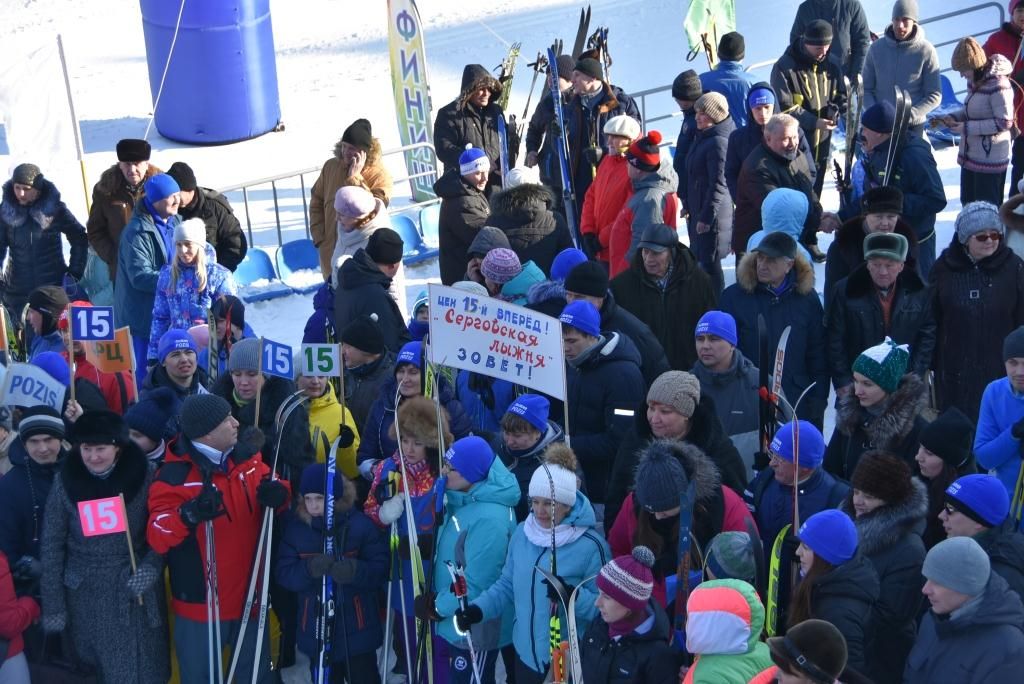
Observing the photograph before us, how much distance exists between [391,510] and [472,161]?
369 cm

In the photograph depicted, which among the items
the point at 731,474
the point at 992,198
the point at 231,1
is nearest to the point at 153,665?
the point at 731,474

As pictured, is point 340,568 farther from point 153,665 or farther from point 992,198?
point 992,198

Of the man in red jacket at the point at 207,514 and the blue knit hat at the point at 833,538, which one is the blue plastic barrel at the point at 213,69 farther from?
the blue knit hat at the point at 833,538

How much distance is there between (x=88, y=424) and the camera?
5590mm

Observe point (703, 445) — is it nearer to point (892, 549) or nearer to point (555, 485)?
point (555, 485)

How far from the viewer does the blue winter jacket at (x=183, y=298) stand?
8094mm

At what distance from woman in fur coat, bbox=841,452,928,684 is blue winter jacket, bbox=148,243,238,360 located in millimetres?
4269

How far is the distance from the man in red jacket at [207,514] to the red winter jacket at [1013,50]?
22.1 ft

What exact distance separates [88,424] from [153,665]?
1.08 meters

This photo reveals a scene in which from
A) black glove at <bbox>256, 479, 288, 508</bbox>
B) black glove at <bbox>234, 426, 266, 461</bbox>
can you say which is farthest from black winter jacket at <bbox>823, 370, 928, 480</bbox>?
black glove at <bbox>234, 426, 266, 461</bbox>

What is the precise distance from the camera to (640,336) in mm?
6840

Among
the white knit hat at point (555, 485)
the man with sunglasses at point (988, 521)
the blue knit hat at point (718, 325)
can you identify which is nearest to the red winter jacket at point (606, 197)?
the blue knit hat at point (718, 325)

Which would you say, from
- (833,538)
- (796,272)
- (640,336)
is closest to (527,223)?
(640,336)

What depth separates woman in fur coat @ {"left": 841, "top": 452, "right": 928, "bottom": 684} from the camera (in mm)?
4926
